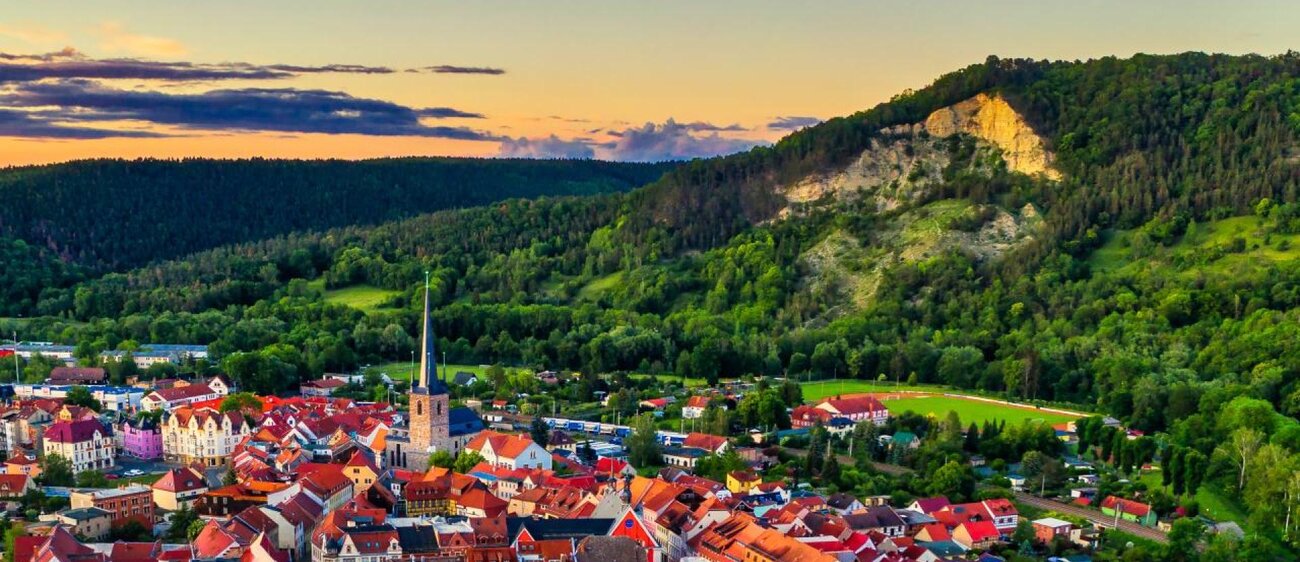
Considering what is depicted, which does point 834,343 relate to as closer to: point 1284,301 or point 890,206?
point 1284,301

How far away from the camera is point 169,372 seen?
91.5 m

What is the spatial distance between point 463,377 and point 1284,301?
5180 cm

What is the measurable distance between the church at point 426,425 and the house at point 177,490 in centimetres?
934

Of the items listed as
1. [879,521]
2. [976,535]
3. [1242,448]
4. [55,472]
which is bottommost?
[55,472]

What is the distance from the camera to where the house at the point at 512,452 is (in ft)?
195

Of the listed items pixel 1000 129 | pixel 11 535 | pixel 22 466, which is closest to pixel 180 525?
pixel 11 535

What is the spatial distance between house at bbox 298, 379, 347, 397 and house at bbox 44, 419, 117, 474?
66.9 ft

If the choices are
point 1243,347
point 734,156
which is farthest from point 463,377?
point 734,156

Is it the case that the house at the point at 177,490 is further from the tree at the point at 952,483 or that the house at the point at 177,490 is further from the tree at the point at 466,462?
the tree at the point at 952,483

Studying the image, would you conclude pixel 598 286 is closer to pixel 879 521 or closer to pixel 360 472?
pixel 360 472

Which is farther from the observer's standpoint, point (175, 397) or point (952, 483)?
point (175, 397)

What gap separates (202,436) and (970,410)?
40.5m

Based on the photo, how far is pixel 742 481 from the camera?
5703cm

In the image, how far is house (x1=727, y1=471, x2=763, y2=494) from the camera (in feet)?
186
